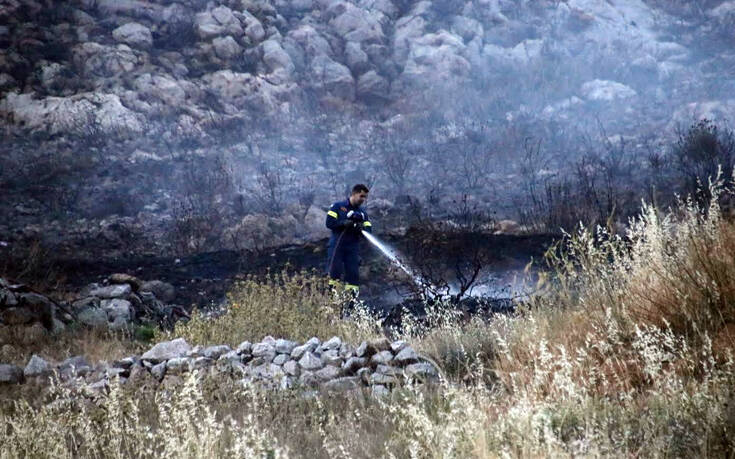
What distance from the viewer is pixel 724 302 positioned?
3.02m

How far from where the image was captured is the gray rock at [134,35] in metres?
25.7

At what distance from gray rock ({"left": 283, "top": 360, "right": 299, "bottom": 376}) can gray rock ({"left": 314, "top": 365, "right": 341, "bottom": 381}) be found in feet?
0.61

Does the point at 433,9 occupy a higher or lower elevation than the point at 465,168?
higher

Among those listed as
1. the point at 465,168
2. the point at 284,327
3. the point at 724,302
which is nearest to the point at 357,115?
the point at 465,168

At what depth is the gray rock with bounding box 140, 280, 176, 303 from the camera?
36.9 feet

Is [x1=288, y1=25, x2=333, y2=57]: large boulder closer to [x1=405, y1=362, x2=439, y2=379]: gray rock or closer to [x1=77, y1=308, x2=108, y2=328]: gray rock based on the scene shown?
[x1=77, y1=308, x2=108, y2=328]: gray rock

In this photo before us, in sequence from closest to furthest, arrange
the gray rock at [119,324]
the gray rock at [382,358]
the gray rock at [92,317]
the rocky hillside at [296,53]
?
the gray rock at [382,358] → the gray rock at [119,324] → the gray rock at [92,317] → the rocky hillside at [296,53]

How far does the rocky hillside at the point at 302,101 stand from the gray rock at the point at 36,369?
10100mm

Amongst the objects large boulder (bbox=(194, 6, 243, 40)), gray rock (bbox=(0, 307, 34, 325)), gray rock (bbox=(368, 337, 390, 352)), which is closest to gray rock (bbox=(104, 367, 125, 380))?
gray rock (bbox=(368, 337, 390, 352))

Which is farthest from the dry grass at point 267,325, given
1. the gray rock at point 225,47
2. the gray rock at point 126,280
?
the gray rock at point 225,47

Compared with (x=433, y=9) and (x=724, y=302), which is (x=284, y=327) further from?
(x=433, y=9)

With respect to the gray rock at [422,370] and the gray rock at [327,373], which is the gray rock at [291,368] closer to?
the gray rock at [327,373]

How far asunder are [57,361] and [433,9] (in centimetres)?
3002

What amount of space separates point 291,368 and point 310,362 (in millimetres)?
158
